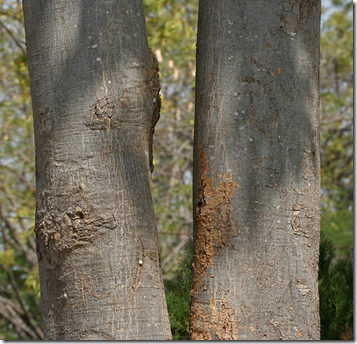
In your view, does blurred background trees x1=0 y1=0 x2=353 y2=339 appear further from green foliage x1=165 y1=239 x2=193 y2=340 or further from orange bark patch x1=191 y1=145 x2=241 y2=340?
orange bark patch x1=191 y1=145 x2=241 y2=340

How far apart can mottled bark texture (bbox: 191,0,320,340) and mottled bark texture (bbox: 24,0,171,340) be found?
22cm

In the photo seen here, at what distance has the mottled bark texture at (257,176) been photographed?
1564mm

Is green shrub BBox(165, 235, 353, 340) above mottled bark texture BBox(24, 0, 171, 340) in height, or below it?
below

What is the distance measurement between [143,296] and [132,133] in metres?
0.58

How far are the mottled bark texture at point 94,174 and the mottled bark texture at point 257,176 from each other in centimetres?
22

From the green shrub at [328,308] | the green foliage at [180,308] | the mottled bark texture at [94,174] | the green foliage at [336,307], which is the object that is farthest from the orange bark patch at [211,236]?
the green foliage at [336,307]

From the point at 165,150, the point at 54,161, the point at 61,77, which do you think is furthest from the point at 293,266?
the point at 165,150

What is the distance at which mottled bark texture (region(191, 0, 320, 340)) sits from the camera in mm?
1564

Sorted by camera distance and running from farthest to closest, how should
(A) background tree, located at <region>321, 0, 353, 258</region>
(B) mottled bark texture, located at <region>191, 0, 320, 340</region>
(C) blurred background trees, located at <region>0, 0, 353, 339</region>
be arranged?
(A) background tree, located at <region>321, 0, 353, 258</region>, (C) blurred background trees, located at <region>0, 0, 353, 339</region>, (B) mottled bark texture, located at <region>191, 0, 320, 340</region>

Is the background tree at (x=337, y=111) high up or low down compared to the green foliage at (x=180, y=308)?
up

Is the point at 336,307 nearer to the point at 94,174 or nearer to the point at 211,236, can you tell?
the point at 211,236

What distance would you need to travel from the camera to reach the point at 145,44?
5.58ft

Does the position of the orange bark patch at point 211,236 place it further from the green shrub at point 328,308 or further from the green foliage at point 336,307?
the green foliage at point 336,307

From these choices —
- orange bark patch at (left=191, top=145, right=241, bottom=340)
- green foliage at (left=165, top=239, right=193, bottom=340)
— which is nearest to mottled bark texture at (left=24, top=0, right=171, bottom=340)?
orange bark patch at (left=191, top=145, right=241, bottom=340)
